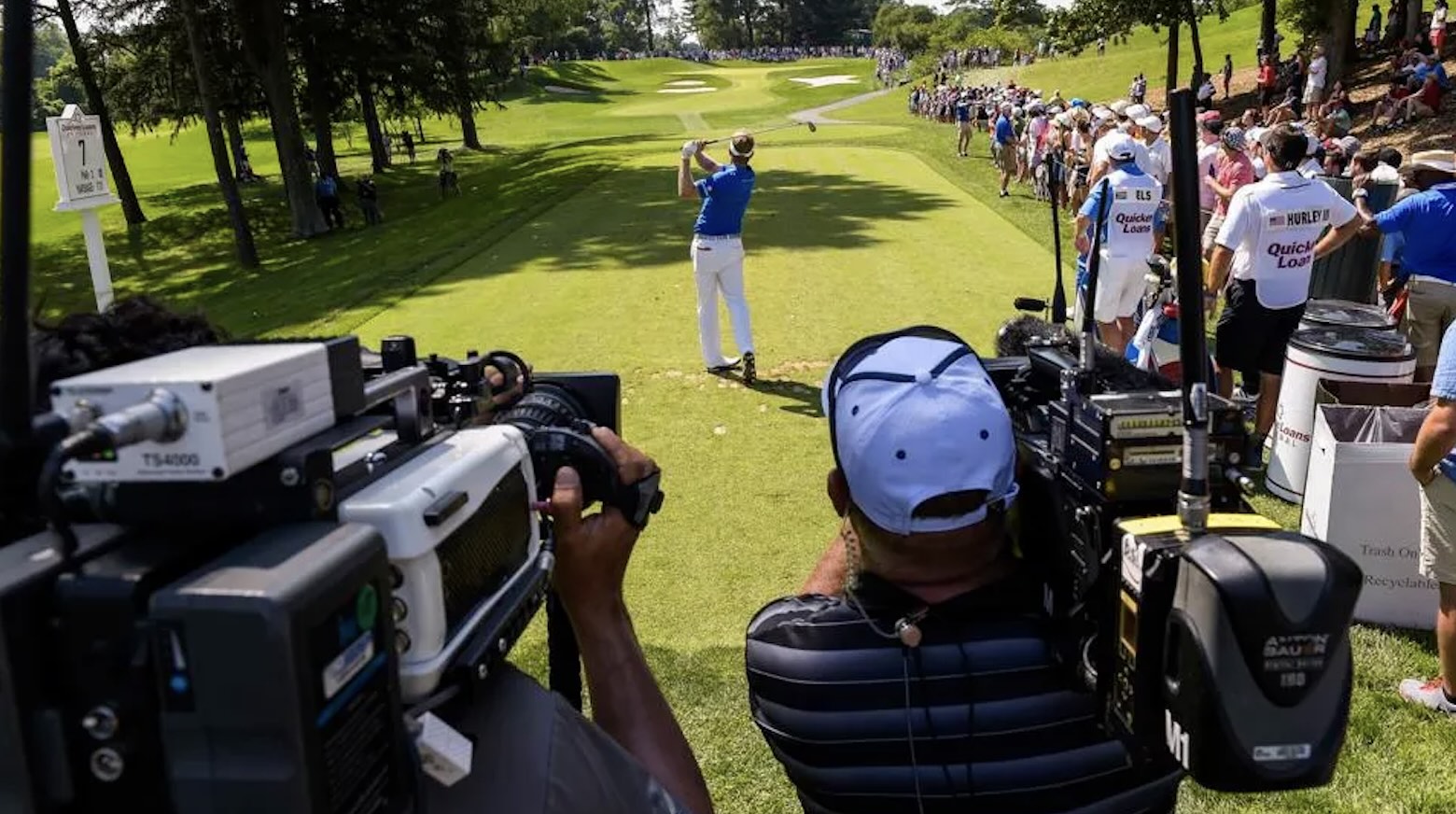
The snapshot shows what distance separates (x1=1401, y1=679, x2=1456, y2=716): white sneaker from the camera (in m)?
3.80

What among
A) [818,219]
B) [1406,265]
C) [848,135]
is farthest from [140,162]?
[1406,265]

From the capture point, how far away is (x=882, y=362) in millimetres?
1977

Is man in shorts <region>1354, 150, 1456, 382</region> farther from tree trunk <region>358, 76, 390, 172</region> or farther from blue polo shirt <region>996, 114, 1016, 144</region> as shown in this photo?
tree trunk <region>358, 76, 390, 172</region>

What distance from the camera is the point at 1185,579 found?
1296mm

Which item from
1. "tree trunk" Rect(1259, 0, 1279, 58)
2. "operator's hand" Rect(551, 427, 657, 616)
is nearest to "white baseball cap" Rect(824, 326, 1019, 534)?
"operator's hand" Rect(551, 427, 657, 616)

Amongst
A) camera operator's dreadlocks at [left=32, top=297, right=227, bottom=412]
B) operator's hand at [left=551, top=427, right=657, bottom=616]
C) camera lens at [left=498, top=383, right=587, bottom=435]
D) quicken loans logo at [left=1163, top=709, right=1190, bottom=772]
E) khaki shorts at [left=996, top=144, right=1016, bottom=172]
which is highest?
camera operator's dreadlocks at [left=32, top=297, right=227, bottom=412]

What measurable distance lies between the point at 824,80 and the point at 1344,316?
59659 mm

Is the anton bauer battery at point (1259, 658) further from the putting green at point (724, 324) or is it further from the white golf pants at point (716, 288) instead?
the white golf pants at point (716, 288)

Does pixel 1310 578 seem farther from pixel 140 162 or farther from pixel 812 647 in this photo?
pixel 140 162

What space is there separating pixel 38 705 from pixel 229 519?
0.70 feet

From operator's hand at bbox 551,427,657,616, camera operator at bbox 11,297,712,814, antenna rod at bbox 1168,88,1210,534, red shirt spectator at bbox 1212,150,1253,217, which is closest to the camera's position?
camera operator at bbox 11,297,712,814

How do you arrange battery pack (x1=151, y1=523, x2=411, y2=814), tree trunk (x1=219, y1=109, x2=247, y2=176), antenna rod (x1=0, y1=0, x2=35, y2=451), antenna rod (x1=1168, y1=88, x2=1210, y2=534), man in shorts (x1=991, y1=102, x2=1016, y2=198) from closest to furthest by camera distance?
battery pack (x1=151, y1=523, x2=411, y2=814)
antenna rod (x1=0, y1=0, x2=35, y2=451)
antenna rod (x1=1168, y1=88, x2=1210, y2=534)
man in shorts (x1=991, y1=102, x2=1016, y2=198)
tree trunk (x1=219, y1=109, x2=247, y2=176)

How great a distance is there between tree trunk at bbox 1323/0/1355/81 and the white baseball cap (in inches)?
1152

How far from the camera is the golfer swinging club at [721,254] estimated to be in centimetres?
809
